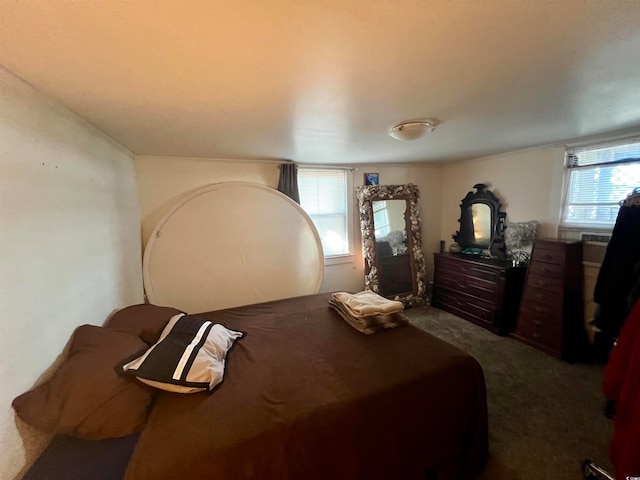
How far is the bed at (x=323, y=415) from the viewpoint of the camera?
40.9 inches

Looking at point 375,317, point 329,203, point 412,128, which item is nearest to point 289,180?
point 329,203

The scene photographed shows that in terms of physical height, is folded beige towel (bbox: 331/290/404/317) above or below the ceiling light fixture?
below

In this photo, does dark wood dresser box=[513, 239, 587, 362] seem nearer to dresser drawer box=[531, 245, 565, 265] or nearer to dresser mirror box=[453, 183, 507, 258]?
dresser drawer box=[531, 245, 565, 265]

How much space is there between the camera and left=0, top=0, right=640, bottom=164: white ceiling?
0.76 metres

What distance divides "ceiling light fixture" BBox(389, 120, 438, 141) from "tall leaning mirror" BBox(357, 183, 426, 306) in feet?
5.60

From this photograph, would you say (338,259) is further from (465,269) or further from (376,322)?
(376,322)

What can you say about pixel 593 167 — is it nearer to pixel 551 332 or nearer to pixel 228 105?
pixel 551 332

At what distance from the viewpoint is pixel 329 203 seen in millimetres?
3697

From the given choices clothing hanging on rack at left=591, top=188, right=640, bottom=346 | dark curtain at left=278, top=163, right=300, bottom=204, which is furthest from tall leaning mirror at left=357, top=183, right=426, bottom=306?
clothing hanging on rack at left=591, top=188, right=640, bottom=346

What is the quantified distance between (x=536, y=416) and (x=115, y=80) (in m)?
3.16

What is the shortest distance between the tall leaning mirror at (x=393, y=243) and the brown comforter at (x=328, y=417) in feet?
6.59

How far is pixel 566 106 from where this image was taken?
64.4 inches

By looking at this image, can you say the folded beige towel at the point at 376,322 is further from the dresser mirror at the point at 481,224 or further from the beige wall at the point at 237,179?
the dresser mirror at the point at 481,224

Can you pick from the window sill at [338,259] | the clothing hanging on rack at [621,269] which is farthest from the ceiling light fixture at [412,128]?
the window sill at [338,259]
